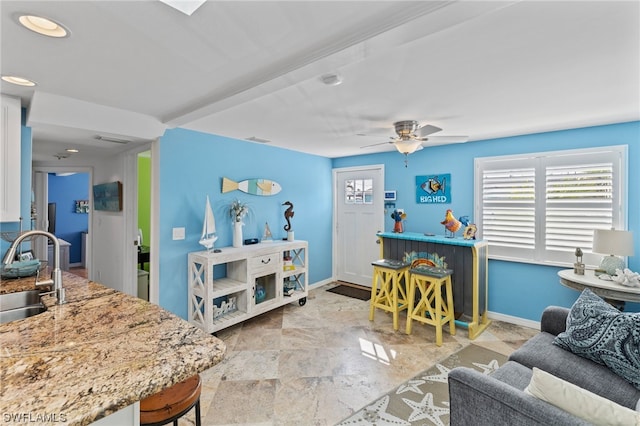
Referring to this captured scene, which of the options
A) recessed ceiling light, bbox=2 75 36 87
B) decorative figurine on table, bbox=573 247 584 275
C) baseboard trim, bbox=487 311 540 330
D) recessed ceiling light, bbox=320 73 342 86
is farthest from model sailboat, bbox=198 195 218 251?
decorative figurine on table, bbox=573 247 584 275

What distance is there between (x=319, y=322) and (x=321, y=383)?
1233 millimetres

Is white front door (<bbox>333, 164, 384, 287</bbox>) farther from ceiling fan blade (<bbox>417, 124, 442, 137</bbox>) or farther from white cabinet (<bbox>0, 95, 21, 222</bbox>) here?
white cabinet (<bbox>0, 95, 21, 222</bbox>)

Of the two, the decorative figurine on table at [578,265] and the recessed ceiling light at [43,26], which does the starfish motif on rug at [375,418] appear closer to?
the decorative figurine on table at [578,265]

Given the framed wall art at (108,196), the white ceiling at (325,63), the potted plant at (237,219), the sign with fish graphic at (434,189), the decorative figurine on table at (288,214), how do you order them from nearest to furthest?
the white ceiling at (325,63) → the potted plant at (237,219) → the framed wall art at (108,196) → the sign with fish graphic at (434,189) → the decorative figurine on table at (288,214)

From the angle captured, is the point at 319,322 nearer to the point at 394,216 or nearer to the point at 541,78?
the point at 394,216

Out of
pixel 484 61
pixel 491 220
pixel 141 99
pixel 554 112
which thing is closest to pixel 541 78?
pixel 484 61

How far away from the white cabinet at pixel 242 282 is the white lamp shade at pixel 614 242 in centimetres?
319

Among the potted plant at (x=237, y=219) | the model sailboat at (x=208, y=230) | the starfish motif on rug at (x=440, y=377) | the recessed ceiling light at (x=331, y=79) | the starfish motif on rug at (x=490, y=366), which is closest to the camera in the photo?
the recessed ceiling light at (x=331, y=79)

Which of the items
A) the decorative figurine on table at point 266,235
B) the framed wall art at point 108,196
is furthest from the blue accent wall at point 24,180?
the decorative figurine on table at point 266,235

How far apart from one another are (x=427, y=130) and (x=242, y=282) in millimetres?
2565

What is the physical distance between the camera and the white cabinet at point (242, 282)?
316cm

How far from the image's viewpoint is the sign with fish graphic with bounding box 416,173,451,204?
4121 millimetres

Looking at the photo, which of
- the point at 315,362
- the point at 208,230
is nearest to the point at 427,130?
the point at 315,362

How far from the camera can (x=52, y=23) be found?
1378mm
